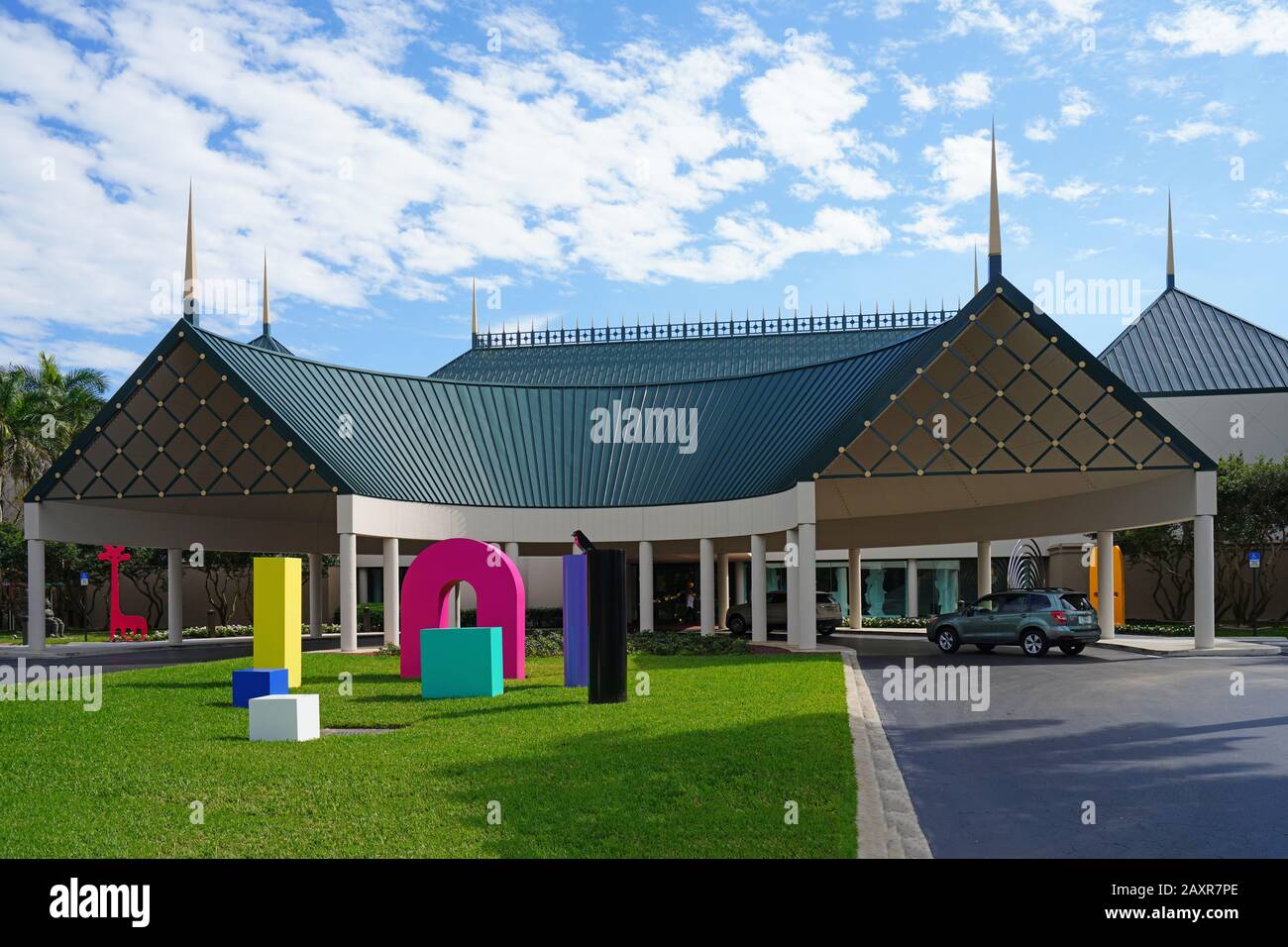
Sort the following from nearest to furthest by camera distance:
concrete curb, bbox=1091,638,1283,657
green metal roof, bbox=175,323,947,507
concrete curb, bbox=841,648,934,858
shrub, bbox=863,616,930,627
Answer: concrete curb, bbox=841,648,934,858 → concrete curb, bbox=1091,638,1283,657 → green metal roof, bbox=175,323,947,507 → shrub, bbox=863,616,930,627

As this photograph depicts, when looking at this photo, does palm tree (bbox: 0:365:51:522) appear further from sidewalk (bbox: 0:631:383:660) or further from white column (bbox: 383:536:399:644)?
white column (bbox: 383:536:399:644)

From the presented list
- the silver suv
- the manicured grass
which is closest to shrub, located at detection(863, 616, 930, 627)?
the silver suv

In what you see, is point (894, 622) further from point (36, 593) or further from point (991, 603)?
point (36, 593)

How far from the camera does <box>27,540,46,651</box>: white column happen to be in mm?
31469

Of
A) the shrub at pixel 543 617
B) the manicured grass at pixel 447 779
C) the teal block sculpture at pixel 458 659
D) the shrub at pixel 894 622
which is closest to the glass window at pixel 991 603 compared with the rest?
the manicured grass at pixel 447 779

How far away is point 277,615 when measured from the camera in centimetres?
2052

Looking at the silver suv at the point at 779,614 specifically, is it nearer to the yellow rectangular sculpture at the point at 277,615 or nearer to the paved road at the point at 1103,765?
the paved road at the point at 1103,765

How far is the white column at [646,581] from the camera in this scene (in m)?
36.4

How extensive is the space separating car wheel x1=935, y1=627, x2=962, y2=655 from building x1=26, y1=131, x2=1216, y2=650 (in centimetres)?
325


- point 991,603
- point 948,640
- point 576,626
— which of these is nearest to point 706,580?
point 948,640

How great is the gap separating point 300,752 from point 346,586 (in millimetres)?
17770
